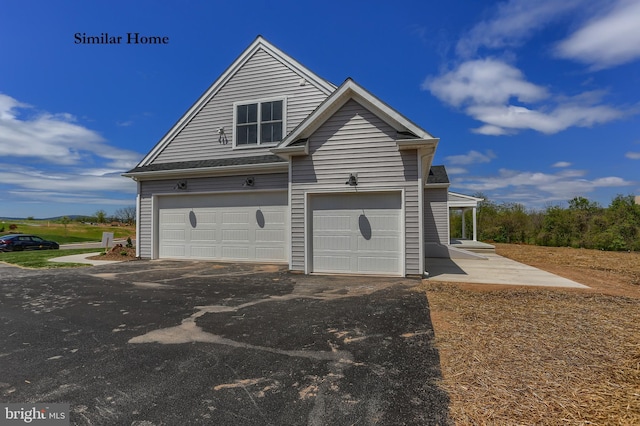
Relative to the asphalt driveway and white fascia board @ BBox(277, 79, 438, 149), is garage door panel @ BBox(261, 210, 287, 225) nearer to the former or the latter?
white fascia board @ BBox(277, 79, 438, 149)

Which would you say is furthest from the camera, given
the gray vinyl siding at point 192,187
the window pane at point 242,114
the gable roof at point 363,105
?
the window pane at point 242,114

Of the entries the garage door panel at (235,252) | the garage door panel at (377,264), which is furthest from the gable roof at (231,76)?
the garage door panel at (377,264)

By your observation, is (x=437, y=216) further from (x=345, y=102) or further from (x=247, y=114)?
(x=247, y=114)

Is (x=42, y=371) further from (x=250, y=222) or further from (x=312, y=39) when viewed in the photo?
(x=312, y=39)

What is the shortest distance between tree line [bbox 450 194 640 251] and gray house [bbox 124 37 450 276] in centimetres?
1046

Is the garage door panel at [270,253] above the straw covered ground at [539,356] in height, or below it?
above

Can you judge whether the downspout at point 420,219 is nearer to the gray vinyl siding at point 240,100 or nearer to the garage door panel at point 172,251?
the gray vinyl siding at point 240,100

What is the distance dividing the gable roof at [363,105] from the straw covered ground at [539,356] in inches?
158

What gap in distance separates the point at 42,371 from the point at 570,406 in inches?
191

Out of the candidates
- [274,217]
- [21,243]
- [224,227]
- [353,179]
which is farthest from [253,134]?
[21,243]

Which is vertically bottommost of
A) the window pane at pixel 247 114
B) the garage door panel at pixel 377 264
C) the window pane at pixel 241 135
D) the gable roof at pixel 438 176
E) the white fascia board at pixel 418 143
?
the garage door panel at pixel 377 264

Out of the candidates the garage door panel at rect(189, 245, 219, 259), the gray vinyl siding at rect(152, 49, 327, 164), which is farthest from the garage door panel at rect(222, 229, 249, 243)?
the gray vinyl siding at rect(152, 49, 327, 164)

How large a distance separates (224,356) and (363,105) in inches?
277

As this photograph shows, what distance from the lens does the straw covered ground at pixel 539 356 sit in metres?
2.31
